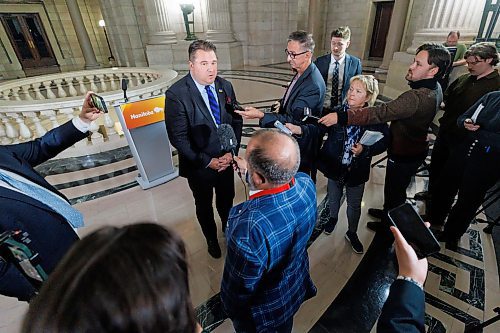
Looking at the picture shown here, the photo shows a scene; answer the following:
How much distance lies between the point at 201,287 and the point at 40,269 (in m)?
1.11

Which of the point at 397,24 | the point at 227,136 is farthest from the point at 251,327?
the point at 397,24

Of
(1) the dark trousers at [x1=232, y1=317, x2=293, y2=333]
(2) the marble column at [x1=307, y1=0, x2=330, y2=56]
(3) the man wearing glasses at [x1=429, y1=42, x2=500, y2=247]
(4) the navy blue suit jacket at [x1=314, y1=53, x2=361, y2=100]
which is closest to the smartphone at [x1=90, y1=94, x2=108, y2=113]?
(1) the dark trousers at [x1=232, y1=317, x2=293, y2=333]

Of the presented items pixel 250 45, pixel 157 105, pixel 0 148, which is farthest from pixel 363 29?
pixel 0 148

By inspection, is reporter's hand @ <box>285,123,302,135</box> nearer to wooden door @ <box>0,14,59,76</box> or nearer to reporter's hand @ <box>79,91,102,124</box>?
reporter's hand @ <box>79,91,102,124</box>

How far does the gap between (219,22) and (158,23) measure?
2.39m

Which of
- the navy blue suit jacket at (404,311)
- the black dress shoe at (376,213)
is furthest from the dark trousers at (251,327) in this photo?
the black dress shoe at (376,213)

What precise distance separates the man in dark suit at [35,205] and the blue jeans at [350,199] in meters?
1.90

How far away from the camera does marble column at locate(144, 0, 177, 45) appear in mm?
9461

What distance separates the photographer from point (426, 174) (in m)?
3.25

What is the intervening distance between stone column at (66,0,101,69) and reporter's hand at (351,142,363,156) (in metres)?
13.6

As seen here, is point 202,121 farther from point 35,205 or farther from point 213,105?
point 35,205

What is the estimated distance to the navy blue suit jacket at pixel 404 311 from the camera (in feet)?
2.16

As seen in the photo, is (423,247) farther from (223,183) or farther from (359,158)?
(223,183)

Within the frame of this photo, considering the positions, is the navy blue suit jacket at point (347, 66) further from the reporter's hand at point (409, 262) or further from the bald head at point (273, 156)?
the reporter's hand at point (409, 262)
